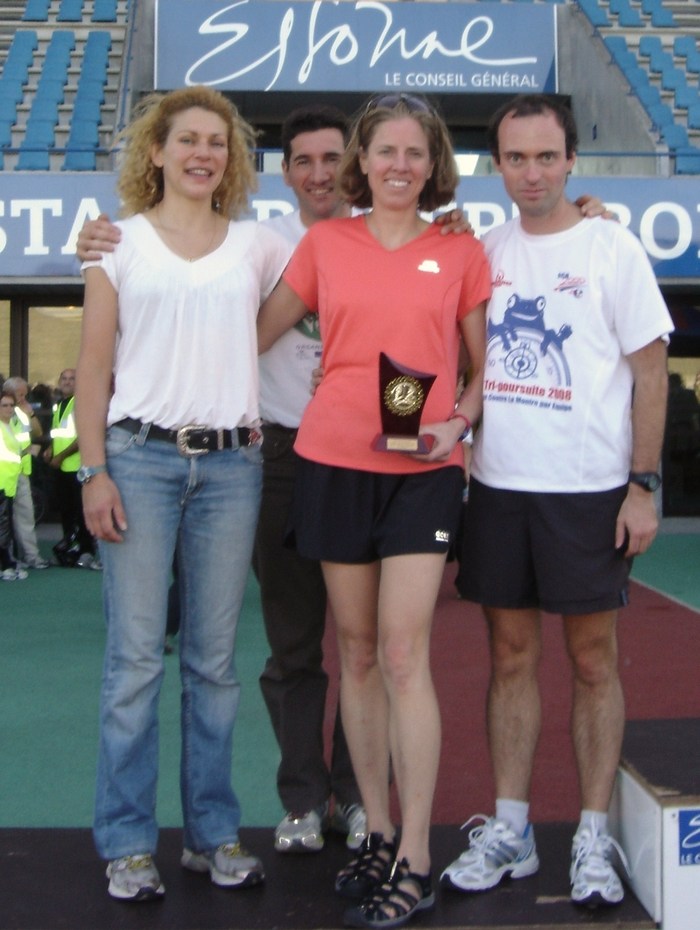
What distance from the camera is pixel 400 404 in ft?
8.52

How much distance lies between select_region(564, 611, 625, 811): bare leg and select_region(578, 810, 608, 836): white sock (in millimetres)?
15

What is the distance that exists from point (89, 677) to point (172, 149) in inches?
138

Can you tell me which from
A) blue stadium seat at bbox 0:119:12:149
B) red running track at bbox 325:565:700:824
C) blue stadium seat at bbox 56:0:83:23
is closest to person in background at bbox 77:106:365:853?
red running track at bbox 325:565:700:824

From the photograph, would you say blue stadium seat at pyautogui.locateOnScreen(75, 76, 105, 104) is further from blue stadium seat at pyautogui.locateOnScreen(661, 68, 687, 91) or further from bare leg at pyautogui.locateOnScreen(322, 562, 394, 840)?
bare leg at pyautogui.locateOnScreen(322, 562, 394, 840)

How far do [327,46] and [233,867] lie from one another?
12916 mm

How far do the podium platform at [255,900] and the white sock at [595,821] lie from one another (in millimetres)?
152

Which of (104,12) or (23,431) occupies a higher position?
(104,12)

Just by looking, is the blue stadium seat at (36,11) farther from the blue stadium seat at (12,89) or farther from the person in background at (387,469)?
the person in background at (387,469)

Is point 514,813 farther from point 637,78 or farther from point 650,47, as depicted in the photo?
point 650,47

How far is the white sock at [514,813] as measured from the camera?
2.91 meters

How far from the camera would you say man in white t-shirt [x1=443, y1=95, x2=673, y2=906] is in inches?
110

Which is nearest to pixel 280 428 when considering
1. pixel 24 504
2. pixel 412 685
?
pixel 412 685

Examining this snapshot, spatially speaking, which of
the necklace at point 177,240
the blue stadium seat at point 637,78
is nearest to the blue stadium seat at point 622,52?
the blue stadium seat at point 637,78

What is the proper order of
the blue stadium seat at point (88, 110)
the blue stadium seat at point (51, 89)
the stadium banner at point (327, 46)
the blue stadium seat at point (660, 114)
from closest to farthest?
the blue stadium seat at point (660, 114) < the blue stadium seat at point (88, 110) < the blue stadium seat at point (51, 89) < the stadium banner at point (327, 46)
